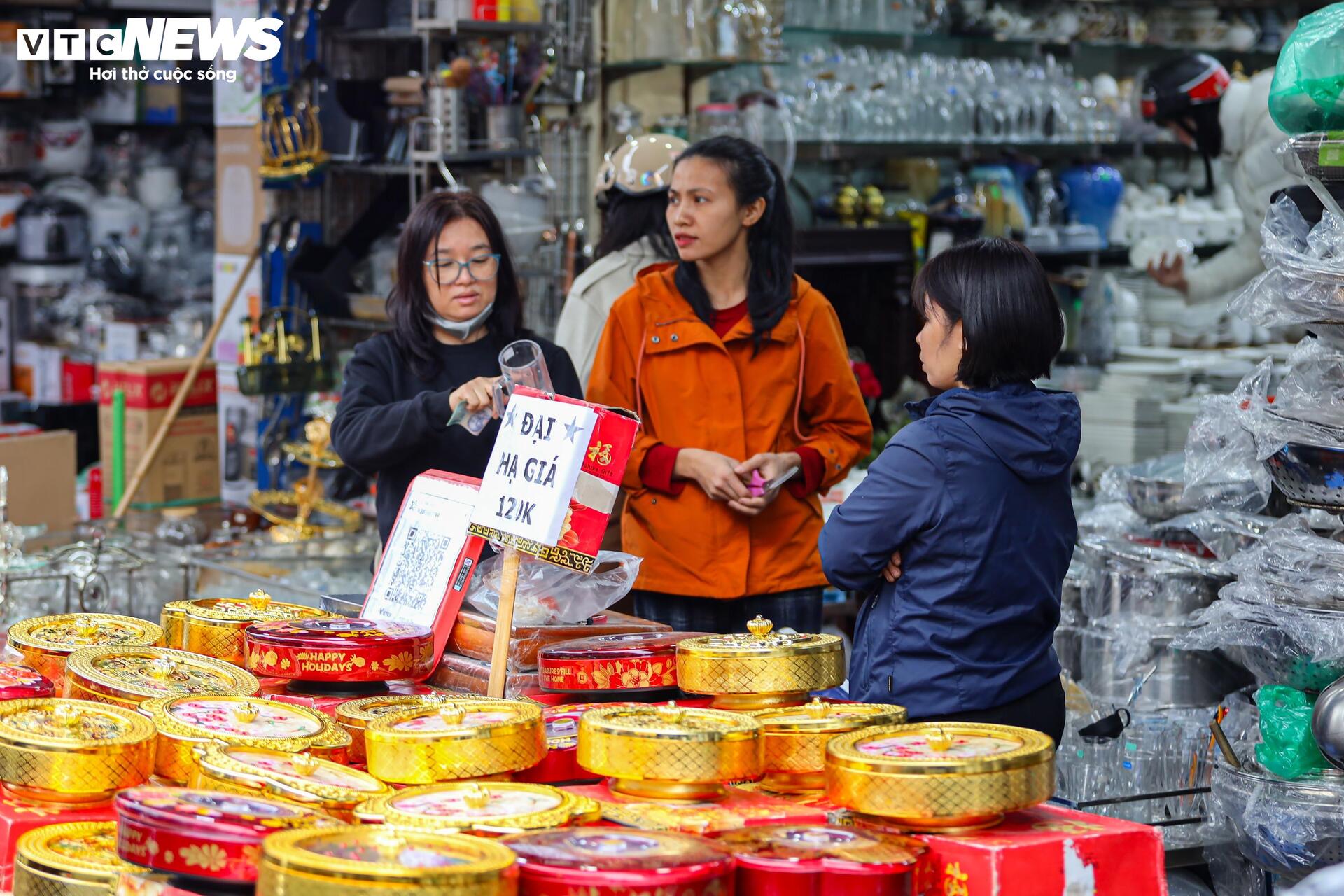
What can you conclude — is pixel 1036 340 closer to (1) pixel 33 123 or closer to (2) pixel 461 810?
(2) pixel 461 810

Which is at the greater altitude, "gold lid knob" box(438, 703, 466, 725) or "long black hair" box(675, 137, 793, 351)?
"long black hair" box(675, 137, 793, 351)

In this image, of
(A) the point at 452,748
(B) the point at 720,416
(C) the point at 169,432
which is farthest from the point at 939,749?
(C) the point at 169,432

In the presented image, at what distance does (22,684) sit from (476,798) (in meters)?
0.77

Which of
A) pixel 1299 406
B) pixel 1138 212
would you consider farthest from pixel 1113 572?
pixel 1138 212

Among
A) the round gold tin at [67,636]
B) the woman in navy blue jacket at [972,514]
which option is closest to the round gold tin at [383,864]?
the round gold tin at [67,636]

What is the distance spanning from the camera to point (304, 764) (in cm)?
159

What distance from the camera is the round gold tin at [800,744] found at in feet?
5.54

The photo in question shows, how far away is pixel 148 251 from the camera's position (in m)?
6.62

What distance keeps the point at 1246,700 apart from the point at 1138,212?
403 centimetres

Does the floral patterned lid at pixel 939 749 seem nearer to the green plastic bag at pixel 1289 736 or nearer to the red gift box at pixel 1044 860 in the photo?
the red gift box at pixel 1044 860

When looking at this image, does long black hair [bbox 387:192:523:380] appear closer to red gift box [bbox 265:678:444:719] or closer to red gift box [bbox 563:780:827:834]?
red gift box [bbox 265:678:444:719]

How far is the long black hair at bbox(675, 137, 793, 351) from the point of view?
307cm

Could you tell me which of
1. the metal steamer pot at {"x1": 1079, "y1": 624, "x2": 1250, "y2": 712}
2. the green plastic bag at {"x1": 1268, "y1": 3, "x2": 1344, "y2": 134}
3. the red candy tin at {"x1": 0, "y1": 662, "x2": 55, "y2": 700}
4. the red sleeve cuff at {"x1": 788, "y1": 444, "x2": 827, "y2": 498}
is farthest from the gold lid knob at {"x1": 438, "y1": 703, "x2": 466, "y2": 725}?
the metal steamer pot at {"x1": 1079, "y1": 624, "x2": 1250, "y2": 712}

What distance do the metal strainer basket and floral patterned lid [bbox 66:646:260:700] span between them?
159 centimetres
